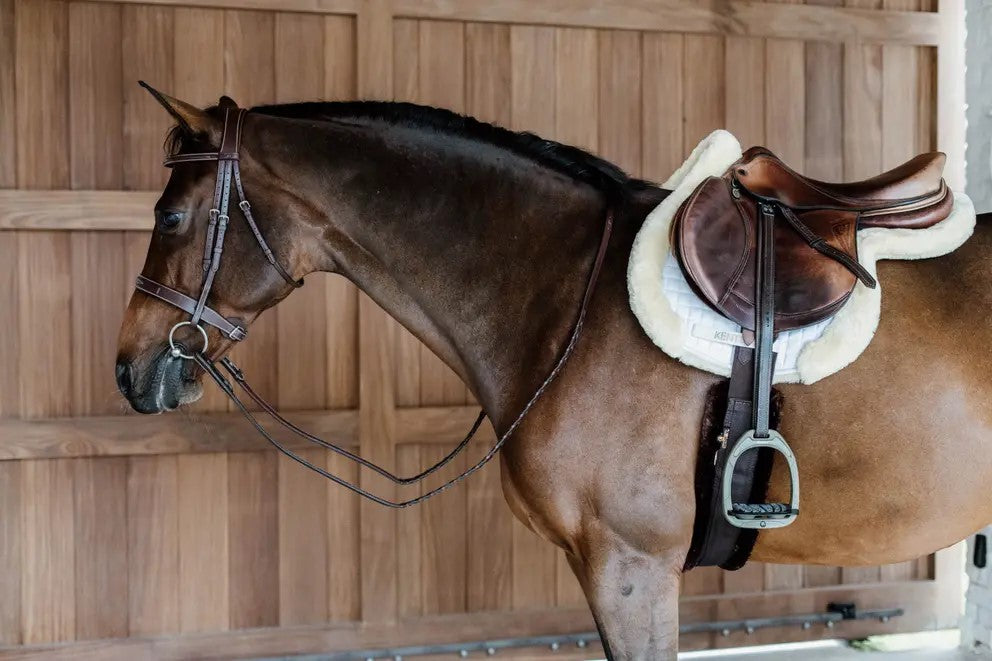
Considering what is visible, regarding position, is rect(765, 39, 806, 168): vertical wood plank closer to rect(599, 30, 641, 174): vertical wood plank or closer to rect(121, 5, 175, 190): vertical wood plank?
rect(599, 30, 641, 174): vertical wood plank

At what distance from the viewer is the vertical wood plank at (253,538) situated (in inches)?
102

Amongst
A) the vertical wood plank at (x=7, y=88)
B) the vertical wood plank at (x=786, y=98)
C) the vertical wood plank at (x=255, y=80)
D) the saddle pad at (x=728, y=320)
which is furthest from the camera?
the vertical wood plank at (x=786, y=98)

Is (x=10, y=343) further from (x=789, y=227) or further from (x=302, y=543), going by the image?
(x=789, y=227)

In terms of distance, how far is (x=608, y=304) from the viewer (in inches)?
60.7

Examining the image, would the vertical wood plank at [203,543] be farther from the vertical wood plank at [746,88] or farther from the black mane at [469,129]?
the vertical wood plank at [746,88]

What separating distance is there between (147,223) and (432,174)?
1.29m

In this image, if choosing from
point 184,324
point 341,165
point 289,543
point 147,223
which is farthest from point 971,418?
point 147,223

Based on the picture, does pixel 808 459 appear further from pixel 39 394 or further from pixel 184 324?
pixel 39 394

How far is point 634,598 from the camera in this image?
1.48 m

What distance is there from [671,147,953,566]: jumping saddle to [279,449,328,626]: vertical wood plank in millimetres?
1462

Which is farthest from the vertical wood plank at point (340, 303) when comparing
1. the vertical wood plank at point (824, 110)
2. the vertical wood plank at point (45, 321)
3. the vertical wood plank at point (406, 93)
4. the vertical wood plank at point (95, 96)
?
the vertical wood plank at point (824, 110)

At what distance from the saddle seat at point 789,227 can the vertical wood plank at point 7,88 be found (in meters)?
2.06

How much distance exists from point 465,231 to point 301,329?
3.88 feet

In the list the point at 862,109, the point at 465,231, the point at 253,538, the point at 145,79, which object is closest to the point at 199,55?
the point at 145,79
